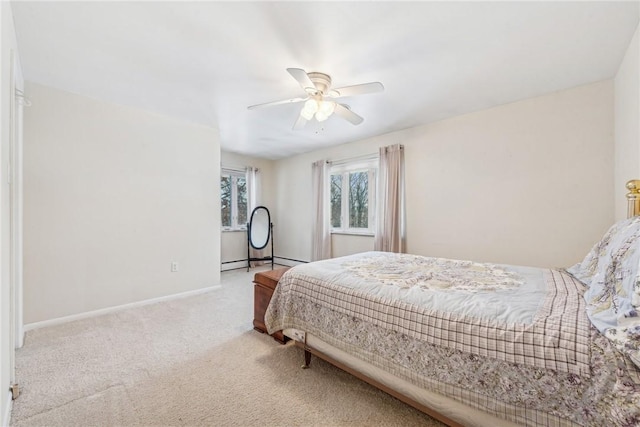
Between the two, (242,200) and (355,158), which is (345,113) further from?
(242,200)

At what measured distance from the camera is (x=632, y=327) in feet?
2.89

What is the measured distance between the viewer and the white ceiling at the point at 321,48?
1592 millimetres

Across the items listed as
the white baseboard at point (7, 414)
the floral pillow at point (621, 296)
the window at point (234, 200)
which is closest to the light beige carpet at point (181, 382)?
the white baseboard at point (7, 414)

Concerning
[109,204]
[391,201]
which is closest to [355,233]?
[391,201]

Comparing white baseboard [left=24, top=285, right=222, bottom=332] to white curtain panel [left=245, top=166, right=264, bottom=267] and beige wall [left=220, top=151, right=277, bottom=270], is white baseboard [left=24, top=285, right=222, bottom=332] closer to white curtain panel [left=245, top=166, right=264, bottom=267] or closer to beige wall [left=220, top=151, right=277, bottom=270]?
beige wall [left=220, top=151, right=277, bottom=270]

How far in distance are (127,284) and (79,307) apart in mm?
435

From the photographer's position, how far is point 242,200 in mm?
5418

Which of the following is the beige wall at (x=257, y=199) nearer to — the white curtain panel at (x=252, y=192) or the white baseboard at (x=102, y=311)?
the white curtain panel at (x=252, y=192)

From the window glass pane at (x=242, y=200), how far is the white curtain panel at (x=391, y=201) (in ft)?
9.17

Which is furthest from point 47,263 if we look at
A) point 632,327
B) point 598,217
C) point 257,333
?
point 598,217

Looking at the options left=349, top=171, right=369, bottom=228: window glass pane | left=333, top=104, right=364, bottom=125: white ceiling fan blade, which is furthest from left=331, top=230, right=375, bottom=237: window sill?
left=333, top=104, right=364, bottom=125: white ceiling fan blade

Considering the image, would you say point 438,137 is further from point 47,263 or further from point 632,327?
point 47,263

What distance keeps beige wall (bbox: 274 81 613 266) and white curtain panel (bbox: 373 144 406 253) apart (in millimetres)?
115

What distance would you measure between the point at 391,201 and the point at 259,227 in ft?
8.96
